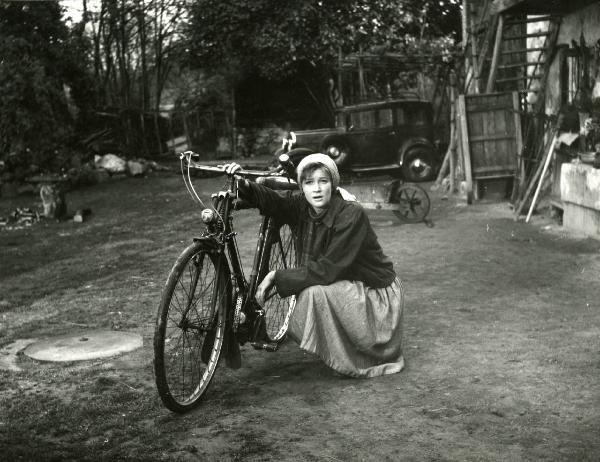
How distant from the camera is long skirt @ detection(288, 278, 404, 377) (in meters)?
4.50

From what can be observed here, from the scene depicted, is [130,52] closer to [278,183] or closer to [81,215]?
[81,215]

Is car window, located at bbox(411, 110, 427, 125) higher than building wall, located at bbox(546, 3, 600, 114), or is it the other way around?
building wall, located at bbox(546, 3, 600, 114)

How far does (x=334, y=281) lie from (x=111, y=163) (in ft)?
62.0

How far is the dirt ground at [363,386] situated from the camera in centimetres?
372

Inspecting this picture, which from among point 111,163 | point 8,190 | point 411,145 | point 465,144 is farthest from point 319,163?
point 111,163

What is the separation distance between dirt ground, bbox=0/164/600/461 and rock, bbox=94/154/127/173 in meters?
13.9

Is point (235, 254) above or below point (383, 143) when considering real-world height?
below

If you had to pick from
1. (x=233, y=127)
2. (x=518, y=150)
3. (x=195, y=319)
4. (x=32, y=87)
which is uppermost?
(x=32, y=87)

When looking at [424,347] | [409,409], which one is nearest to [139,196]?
[424,347]

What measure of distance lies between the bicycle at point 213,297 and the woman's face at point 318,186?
25 cm

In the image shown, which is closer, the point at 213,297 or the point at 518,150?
the point at 213,297

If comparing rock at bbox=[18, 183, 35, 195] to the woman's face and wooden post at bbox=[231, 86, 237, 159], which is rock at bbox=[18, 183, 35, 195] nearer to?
wooden post at bbox=[231, 86, 237, 159]

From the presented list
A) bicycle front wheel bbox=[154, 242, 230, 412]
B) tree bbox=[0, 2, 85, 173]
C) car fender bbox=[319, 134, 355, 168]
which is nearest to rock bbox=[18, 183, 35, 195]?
tree bbox=[0, 2, 85, 173]

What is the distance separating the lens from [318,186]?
4559 millimetres
